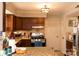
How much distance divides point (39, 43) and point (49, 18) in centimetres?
50

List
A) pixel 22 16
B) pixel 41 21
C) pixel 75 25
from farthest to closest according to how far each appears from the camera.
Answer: pixel 75 25 < pixel 41 21 < pixel 22 16

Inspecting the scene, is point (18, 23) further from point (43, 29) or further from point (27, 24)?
point (43, 29)

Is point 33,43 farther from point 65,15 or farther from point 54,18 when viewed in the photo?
point 65,15

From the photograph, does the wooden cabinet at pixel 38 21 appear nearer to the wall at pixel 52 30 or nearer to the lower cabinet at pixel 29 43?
the wall at pixel 52 30

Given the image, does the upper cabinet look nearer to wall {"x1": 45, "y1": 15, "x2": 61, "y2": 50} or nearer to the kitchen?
the kitchen

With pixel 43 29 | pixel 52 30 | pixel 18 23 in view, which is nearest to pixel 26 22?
pixel 18 23

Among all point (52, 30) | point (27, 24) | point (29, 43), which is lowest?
point (29, 43)

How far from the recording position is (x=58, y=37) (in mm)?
2625

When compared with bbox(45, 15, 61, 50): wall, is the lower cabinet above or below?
below

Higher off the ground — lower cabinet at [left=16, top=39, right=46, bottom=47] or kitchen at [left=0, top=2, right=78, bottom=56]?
kitchen at [left=0, top=2, right=78, bottom=56]

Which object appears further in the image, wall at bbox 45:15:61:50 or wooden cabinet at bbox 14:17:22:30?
wall at bbox 45:15:61:50

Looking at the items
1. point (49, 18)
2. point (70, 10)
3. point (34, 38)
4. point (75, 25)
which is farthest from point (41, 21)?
point (75, 25)

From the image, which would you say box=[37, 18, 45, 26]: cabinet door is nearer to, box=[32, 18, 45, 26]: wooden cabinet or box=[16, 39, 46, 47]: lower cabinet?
box=[32, 18, 45, 26]: wooden cabinet

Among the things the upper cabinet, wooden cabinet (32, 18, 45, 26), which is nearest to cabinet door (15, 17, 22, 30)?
the upper cabinet
